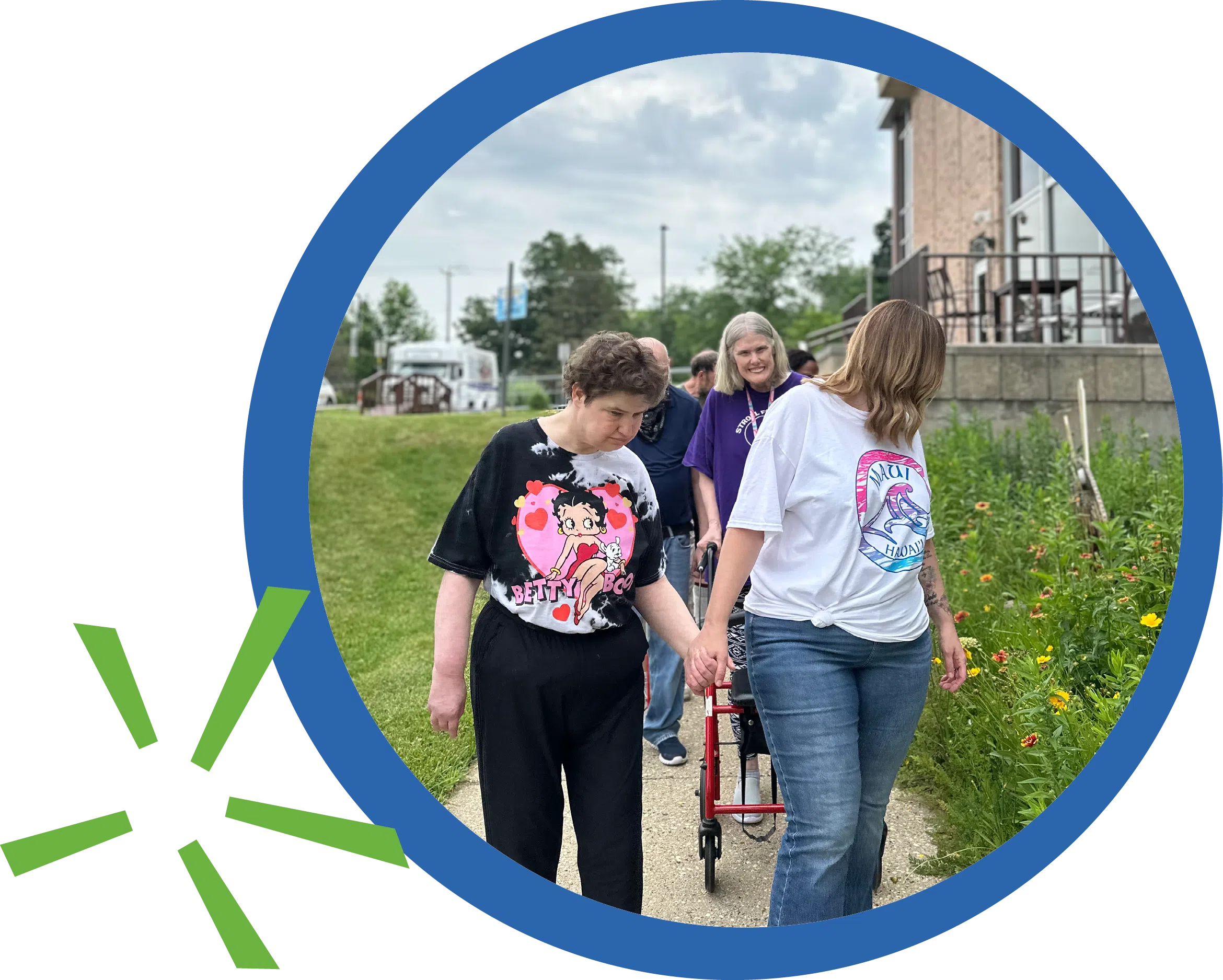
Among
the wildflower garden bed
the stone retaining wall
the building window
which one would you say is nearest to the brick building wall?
the building window

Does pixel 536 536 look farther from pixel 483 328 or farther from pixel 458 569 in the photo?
pixel 483 328

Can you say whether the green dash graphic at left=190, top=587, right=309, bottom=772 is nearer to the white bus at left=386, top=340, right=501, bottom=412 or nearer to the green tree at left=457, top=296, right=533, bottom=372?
the white bus at left=386, top=340, right=501, bottom=412

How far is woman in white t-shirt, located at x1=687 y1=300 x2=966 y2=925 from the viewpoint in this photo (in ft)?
8.79

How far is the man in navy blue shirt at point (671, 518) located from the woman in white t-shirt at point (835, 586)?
2072mm

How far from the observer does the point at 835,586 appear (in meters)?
2.67

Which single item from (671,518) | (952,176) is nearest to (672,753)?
(671,518)

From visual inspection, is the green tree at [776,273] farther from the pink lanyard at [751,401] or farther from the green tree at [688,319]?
the pink lanyard at [751,401]

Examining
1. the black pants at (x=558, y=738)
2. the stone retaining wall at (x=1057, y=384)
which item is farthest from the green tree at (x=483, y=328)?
the black pants at (x=558, y=738)

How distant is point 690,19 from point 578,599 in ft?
5.99

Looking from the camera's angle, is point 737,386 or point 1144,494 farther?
point 1144,494

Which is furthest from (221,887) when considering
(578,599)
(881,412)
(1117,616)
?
(1117,616)

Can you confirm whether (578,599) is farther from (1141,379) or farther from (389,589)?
(1141,379)

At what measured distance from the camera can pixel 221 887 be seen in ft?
9.99

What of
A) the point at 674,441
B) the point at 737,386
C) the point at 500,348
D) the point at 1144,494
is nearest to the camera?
the point at 737,386
